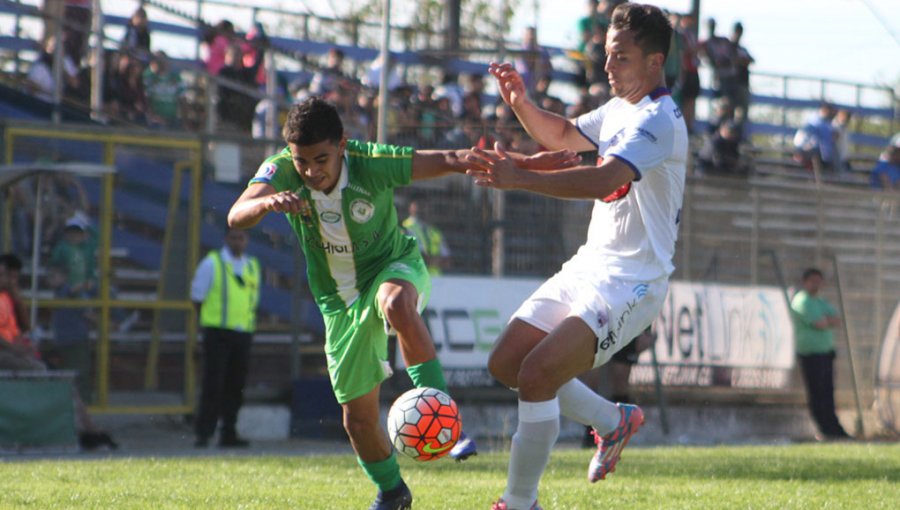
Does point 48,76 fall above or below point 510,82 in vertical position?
above

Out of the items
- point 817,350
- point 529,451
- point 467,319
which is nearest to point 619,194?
point 529,451

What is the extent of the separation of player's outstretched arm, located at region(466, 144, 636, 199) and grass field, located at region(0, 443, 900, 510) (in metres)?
2.28

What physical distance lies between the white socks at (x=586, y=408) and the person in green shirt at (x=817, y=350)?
12.3 metres

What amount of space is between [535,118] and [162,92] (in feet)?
36.1

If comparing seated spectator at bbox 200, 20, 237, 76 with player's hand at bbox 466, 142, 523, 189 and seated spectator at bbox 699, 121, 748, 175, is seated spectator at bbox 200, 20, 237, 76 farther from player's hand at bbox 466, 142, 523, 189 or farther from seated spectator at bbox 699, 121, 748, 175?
player's hand at bbox 466, 142, 523, 189

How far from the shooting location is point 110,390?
52.9 ft

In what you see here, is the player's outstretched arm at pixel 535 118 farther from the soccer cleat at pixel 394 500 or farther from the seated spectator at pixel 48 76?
the seated spectator at pixel 48 76

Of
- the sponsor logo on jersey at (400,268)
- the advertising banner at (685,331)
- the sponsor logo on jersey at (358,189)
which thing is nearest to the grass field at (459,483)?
the sponsor logo on jersey at (400,268)

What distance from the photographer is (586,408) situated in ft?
25.7

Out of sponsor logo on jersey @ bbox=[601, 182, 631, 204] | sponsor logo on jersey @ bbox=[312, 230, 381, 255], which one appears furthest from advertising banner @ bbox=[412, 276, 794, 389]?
sponsor logo on jersey @ bbox=[601, 182, 631, 204]

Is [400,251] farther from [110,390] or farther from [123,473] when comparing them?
[110,390]

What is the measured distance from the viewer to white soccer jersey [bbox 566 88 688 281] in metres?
7.38

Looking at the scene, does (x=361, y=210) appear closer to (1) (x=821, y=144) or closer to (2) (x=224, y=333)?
(2) (x=224, y=333)

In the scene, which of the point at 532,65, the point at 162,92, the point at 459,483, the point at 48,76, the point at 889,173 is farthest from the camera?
the point at 889,173
